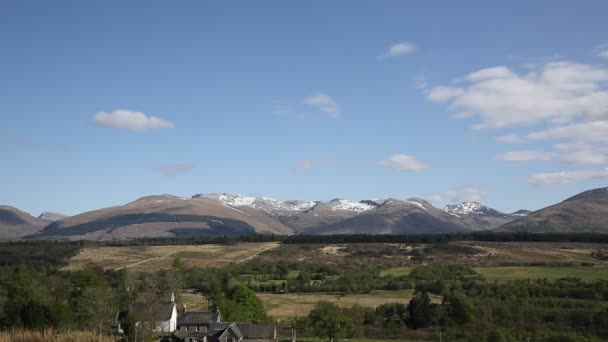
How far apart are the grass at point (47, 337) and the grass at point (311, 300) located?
9957 centimetres

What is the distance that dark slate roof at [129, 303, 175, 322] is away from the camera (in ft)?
282

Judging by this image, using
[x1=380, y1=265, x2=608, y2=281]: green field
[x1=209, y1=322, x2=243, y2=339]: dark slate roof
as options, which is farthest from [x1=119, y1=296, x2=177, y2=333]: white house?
A: [x1=380, y1=265, x2=608, y2=281]: green field

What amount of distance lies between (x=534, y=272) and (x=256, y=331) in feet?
350

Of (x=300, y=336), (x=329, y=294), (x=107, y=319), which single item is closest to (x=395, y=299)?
(x=329, y=294)

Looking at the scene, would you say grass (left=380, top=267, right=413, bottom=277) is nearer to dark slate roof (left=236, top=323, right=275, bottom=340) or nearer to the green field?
the green field

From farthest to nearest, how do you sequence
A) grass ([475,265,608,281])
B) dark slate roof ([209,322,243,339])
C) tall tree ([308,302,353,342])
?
grass ([475,265,608,281])
tall tree ([308,302,353,342])
dark slate roof ([209,322,243,339])

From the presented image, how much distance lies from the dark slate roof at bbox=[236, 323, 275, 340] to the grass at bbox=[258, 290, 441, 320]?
28658mm

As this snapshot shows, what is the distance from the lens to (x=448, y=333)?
100 meters

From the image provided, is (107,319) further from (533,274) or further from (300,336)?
(533,274)

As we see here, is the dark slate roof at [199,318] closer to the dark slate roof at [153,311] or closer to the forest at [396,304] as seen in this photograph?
the dark slate roof at [153,311]

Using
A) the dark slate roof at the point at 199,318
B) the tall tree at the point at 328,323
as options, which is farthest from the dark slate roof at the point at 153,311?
the tall tree at the point at 328,323

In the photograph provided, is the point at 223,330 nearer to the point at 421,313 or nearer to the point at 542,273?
the point at 421,313

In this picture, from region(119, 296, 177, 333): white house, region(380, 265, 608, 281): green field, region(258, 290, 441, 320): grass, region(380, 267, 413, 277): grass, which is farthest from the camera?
region(380, 267, 413, 277): grass

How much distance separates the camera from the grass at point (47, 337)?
12.3 meters
